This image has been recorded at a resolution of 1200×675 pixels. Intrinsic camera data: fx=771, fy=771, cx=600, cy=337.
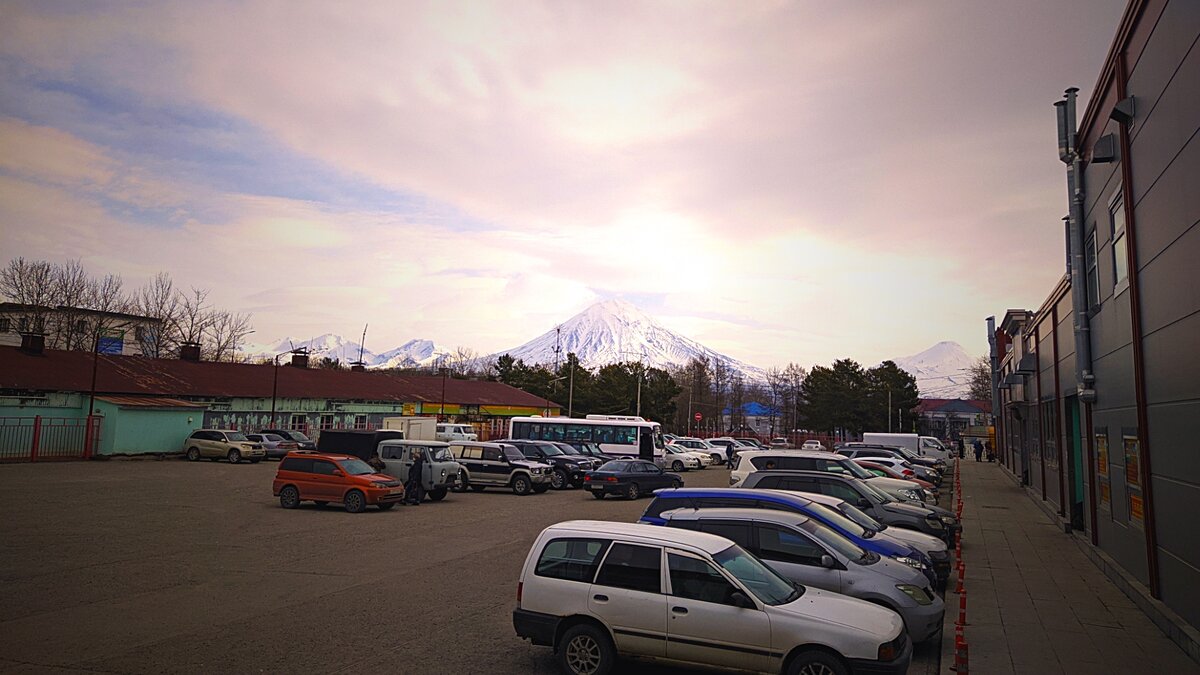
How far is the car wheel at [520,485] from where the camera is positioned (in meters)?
27.0

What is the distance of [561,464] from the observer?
30359 millimetres

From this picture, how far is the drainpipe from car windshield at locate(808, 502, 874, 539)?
266 inches

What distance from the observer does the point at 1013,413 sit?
3984 centimetres

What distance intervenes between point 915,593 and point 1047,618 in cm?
321

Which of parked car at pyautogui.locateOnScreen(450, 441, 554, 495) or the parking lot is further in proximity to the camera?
parked car at pyautogui.locateOnScreen(450, 441, 554, 495)

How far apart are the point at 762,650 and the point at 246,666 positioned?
16.8 ft

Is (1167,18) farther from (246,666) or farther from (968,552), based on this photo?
(246,666)

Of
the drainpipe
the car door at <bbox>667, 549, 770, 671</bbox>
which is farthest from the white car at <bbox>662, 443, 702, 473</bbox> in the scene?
the car door at <bbox>667, 549, 770, 671</bbox>

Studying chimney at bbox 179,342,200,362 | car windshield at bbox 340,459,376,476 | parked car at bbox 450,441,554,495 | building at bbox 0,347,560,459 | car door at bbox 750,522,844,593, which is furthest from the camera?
chimney at bbox 179,342,200,362

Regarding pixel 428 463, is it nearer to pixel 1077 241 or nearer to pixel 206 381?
pixel 1077 241

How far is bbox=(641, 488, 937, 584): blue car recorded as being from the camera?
10.6m

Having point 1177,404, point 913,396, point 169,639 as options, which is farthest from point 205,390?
point 913,396

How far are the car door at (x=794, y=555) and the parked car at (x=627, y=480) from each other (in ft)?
51.6

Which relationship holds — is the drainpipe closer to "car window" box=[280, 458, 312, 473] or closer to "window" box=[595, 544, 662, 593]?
"window" box=[595, 544, 662, 593]
